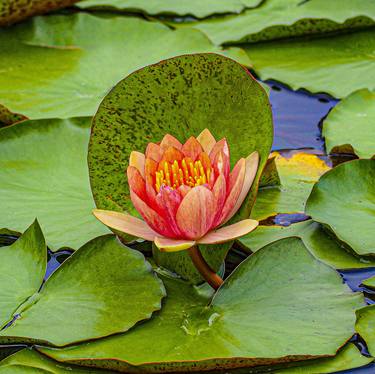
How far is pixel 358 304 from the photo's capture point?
1298mm

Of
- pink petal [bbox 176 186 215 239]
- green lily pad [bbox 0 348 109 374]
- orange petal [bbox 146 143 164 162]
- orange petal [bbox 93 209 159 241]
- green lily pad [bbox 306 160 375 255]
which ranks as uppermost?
orange petal [bbox 146 143 164 162]

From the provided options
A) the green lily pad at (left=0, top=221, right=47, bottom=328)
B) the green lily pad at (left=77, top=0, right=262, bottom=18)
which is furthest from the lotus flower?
the green lily pad at (left=77, top=0, right=262, bottom=18)

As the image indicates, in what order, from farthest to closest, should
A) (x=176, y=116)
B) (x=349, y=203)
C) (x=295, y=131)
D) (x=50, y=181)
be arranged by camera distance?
(x=295, y=131), (x=50, y=181), (x=349, y=203), (x=176, y=116)

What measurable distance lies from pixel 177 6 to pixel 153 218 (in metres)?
1.56

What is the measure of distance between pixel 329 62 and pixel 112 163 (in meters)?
1.11

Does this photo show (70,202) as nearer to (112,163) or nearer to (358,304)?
(112,163)

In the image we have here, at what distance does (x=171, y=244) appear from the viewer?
121 cm

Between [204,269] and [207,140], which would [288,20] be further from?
[204,269]

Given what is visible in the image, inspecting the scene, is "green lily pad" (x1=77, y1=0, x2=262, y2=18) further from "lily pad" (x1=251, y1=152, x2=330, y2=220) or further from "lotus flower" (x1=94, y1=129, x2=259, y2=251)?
"lotus flower" (x1=94, y1=129, x2=259, y2=251)

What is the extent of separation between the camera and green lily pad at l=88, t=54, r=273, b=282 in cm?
138

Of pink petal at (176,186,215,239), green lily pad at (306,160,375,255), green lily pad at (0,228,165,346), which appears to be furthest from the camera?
green lily pad at (306,160,375,255)

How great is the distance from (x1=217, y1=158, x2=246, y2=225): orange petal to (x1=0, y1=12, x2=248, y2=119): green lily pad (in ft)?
2.91

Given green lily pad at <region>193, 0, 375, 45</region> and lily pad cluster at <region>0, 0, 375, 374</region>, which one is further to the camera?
green lily pad at <region>193, 0, 375, 45</region>

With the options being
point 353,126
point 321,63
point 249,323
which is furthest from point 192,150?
point 321,63
